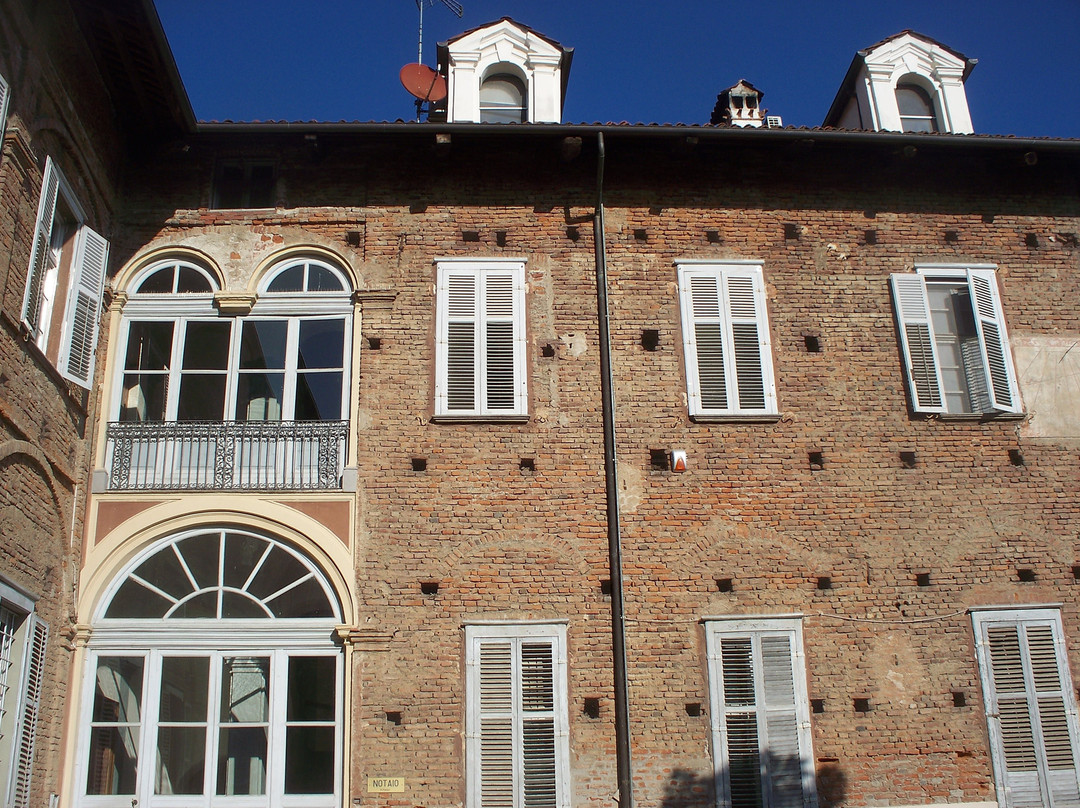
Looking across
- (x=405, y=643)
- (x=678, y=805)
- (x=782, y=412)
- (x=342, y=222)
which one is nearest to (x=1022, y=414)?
(x=782, y=412)

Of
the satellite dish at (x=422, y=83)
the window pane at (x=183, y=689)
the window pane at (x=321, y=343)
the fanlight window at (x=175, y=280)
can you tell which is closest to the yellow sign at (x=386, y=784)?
the window pane at (x=183, y=689)

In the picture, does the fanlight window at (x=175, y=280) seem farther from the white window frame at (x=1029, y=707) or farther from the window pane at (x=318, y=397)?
the white window frame at (x=1029, y=707)

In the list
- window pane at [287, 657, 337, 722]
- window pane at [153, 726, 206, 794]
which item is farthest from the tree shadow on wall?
window pane at [153, 726, 206, 794]

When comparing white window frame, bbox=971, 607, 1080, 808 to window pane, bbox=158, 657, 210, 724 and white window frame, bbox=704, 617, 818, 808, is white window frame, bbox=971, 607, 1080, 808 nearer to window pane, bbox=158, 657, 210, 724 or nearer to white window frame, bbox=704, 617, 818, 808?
white window frame, bbox=704, 617, 818, 808

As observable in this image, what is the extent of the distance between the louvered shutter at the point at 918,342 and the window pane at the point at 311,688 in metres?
6.92

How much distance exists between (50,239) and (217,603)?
13.5 ft

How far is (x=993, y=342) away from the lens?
11938mm

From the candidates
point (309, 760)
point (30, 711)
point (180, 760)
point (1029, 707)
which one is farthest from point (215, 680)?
point (1029, 707)

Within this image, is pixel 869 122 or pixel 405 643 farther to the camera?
pixel 869 122

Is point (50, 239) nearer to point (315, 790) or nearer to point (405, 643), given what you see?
point (405, 643)

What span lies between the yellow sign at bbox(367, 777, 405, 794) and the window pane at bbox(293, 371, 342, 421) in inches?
148

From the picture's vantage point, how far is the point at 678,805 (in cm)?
984

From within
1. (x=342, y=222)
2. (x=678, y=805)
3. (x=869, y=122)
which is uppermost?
(x=869, y=122)

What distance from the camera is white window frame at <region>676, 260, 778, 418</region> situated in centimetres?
1146
